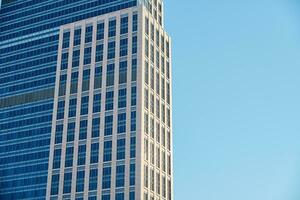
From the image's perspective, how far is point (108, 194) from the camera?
488 feet

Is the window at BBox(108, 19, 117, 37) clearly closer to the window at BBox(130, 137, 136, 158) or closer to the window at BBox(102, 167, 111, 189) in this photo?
the window at BBox(130, 137, 136, 158)

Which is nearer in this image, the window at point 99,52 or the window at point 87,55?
the window at point 99,52

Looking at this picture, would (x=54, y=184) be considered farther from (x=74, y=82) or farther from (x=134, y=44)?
(x=134, y=44)

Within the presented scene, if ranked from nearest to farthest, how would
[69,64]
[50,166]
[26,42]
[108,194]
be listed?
[108,194]
[50,166]
[69,64]
[26,42]

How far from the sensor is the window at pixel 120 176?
489 feet

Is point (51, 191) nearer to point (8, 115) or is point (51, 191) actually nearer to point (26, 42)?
point (8, 115)

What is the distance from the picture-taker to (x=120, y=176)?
5896 inches

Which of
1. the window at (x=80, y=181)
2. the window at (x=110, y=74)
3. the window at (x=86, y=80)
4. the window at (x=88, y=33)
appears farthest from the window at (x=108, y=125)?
the window at (x=88, y=33)

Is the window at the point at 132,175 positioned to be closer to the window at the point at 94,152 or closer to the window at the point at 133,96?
the window at the point at 94,152

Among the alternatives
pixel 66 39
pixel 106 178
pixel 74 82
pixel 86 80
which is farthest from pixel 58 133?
pixel 66 39

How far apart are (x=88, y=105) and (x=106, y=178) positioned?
23252mm

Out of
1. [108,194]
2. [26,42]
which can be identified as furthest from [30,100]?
[108,194]

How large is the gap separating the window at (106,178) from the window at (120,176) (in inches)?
89.2

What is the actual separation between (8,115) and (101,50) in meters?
36.8
